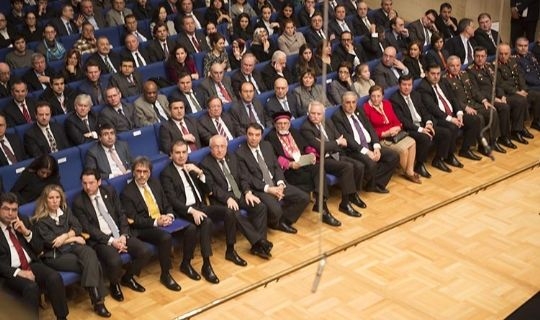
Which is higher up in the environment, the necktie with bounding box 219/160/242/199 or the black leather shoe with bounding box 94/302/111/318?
the necktie with bounding box 219/160/242/199

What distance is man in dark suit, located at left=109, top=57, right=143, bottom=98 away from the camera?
754cm

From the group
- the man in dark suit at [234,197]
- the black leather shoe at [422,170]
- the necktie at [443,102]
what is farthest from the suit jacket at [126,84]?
the necktie at [443,102]

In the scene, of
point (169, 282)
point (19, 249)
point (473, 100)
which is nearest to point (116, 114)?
point (169, 282)

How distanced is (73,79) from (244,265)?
98.6 inches

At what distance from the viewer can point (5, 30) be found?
8281 mm

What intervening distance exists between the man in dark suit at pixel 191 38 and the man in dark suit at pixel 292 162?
198 cm

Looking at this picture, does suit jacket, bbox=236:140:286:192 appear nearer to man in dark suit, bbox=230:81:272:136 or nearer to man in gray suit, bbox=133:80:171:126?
man in dark suit, bbox=230:81:272:136

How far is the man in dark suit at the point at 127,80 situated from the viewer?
7.54 m

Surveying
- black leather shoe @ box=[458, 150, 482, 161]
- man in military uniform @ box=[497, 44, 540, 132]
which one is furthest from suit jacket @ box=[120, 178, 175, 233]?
man in military uniform @ box=[497, 44, 540, 132]

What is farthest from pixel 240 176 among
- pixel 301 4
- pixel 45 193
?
pixel 301 4

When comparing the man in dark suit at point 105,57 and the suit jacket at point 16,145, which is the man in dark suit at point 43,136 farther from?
the man in dark suit at point 105,57

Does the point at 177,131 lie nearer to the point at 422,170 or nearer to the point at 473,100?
the point at 422,170

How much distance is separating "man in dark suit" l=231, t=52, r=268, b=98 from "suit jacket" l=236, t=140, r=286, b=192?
4.06 ft

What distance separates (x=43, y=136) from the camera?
6.56m
